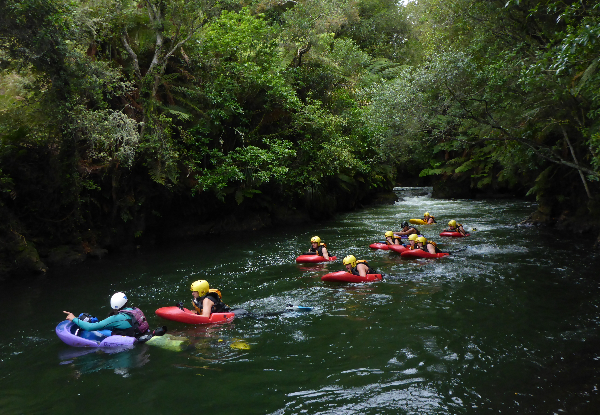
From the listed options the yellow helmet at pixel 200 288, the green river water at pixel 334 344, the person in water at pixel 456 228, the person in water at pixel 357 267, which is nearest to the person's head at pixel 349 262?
the person in water at pixel 357 267

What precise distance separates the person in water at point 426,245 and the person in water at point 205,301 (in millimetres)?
6070

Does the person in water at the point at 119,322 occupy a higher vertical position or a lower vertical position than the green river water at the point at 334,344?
higher

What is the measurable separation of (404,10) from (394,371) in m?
35.5

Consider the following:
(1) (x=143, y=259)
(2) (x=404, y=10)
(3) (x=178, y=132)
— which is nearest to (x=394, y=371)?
(1) (x=143, y=259)

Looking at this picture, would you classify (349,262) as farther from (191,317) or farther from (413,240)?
(191,317)

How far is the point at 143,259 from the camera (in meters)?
12.3

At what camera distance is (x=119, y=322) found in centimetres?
617

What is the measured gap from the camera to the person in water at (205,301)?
6.90 meters

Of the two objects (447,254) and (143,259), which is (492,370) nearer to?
(447,254)

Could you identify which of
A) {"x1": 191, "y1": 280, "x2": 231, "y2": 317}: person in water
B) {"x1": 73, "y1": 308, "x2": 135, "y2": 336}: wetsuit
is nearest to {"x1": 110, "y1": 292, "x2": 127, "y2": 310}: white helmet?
{"x1": 73, "y1": 308, "x2": 135, "y2": 336}: wetsuit

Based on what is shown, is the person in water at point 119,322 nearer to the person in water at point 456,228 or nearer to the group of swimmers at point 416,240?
the group of swimmers at point 416,240

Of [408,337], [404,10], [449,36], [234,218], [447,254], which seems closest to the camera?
[408,337]

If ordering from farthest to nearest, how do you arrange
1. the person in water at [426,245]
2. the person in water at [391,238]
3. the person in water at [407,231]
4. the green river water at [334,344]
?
the person in water at [407,231] → the person in water at [391,238] → the person in water at [426,245] → the green river water at [334,344]

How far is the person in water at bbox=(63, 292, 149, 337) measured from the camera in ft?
20.1
